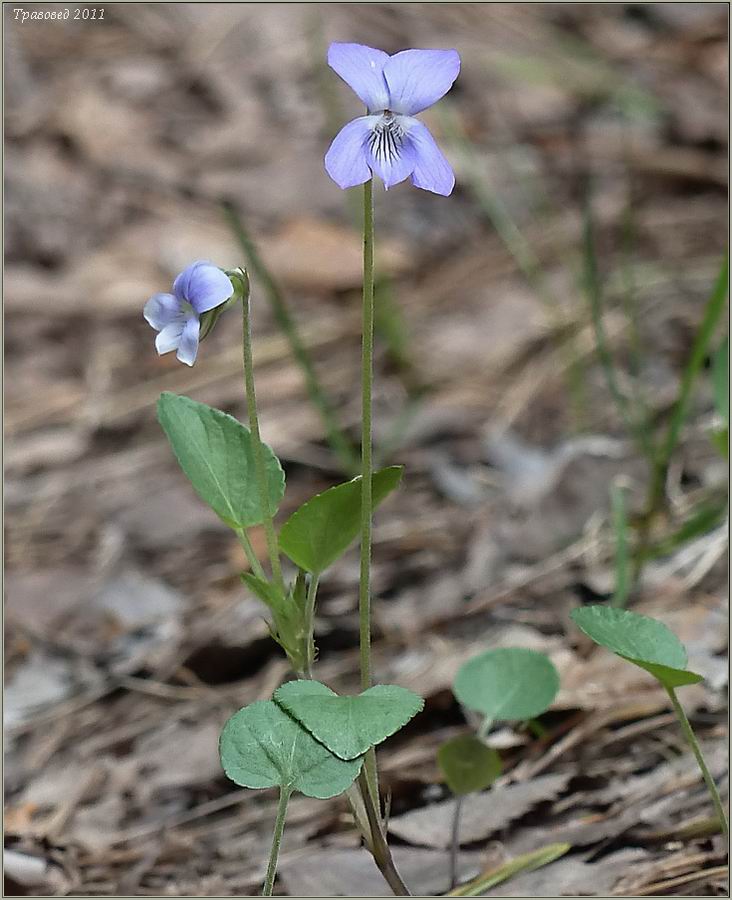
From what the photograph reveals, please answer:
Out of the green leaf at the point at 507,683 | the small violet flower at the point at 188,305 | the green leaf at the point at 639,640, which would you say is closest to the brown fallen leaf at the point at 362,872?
the green leaf at the point at 507,683

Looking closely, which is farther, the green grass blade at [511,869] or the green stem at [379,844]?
the green grass blade at [511,869]

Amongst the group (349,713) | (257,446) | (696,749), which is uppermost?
(257,446)

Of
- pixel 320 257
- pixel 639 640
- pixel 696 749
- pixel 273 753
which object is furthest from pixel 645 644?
pixel 320 257

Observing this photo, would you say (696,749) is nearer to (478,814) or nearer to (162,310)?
→ (478,814)

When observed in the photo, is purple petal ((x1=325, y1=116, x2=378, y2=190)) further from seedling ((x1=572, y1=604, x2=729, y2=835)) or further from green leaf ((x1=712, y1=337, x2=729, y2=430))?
green leaf ((x1=712, y1=337, x2=729, y2=430))

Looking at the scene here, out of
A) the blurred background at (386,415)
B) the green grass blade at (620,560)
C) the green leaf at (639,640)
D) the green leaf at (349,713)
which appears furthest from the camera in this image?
the green grass blade at (620,560)

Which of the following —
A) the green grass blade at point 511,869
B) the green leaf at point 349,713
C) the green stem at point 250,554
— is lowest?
the green grass blade at point 511,869

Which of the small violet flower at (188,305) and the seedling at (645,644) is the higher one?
the small violet flower at (188,305)

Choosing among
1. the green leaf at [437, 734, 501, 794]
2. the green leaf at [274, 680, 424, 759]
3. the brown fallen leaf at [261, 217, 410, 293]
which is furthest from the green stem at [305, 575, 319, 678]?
the brown fallen leaf at [261, 217, 410, 293]

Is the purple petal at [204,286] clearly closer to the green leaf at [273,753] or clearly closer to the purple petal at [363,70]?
the purple petal at [363,70]
